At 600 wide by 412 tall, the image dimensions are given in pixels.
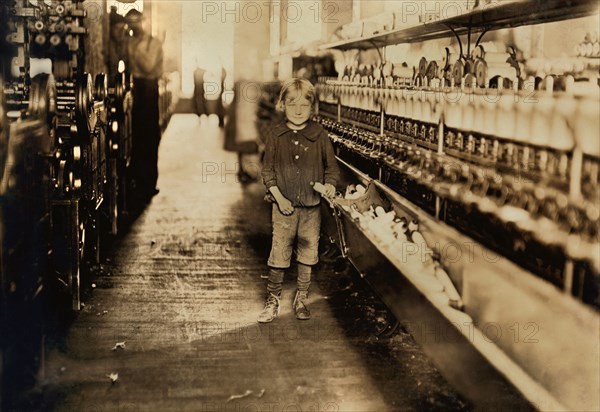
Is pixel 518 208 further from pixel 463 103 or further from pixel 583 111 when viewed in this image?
pixel 463 103

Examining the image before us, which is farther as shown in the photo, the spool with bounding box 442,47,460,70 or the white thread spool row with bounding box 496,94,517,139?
the spool with bounding box 442,47,460,70

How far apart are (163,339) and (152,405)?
2.56 feet

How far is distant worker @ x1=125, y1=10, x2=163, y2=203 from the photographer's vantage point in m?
7.49

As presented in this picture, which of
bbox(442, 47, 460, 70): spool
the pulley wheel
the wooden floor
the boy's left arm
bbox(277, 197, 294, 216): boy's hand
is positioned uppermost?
bbox(442, 47, 460, 70): spool

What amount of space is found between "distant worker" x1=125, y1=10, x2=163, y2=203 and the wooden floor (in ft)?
6.90

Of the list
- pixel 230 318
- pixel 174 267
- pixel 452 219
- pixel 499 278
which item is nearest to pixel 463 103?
pixel 452 219

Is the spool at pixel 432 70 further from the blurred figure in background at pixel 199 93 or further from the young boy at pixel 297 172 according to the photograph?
the blurred figure in background at pixel 199 93

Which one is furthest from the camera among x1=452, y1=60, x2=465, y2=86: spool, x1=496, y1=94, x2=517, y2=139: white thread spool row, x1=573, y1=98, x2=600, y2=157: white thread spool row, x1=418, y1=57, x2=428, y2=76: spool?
x1=418, y1=57, x2=428, y2=76: spool

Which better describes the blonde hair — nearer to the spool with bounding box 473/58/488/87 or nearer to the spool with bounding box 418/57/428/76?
the spool with bounding box 473/58/488/87

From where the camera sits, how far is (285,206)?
12.4 ft

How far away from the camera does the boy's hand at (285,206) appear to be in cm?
378

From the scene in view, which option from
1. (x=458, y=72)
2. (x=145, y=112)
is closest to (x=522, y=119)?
(x=458, y=72)

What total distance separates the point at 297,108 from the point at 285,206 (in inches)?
19.5

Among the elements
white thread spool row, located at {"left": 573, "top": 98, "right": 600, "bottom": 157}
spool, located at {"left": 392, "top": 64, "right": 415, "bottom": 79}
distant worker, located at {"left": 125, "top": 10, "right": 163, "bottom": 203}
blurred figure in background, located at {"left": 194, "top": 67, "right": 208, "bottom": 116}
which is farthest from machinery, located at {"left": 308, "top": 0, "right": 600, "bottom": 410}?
blurred figure in background, located at {"left": 194, "top": 67, "right": 208, "bottom": 116}
